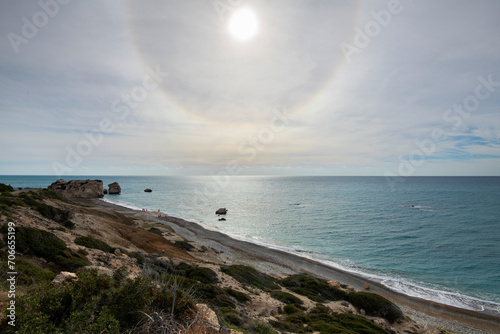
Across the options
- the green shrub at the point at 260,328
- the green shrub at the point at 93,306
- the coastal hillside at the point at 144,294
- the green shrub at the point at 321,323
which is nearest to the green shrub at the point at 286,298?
the coastal hillside at the point at 144,294

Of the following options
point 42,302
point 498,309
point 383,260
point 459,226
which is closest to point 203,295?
point 42,302

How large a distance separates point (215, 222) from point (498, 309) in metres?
48.5

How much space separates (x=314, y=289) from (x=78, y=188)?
A: 10456 centimetres

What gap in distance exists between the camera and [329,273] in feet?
90.0

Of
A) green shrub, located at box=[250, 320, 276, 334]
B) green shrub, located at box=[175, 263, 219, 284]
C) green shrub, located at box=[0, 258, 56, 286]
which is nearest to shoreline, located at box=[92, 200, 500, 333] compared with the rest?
green shrub, located at box=[175, 263, 219, 284]

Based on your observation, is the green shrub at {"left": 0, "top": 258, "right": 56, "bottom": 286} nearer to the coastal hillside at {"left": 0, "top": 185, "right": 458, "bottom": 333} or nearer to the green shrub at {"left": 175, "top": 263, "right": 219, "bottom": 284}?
the coastal hillside at {"left": 0, "top": 185, "right": 458, "bottom": 333}

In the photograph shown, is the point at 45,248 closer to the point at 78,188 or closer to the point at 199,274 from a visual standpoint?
the point at 199,274

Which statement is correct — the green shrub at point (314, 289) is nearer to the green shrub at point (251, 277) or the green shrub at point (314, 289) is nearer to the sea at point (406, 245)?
the green shrub at point (251, 277)

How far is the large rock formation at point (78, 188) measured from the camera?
91.2 meters

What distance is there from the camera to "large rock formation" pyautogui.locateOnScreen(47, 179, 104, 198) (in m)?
91.2

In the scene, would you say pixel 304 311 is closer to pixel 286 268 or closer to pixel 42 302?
pixel 286 268

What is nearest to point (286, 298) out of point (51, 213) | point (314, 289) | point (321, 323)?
point (321, 323)

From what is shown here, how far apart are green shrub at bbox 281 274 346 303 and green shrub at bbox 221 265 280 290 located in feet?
4.95

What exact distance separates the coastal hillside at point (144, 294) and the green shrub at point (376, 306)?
0.07 meters
